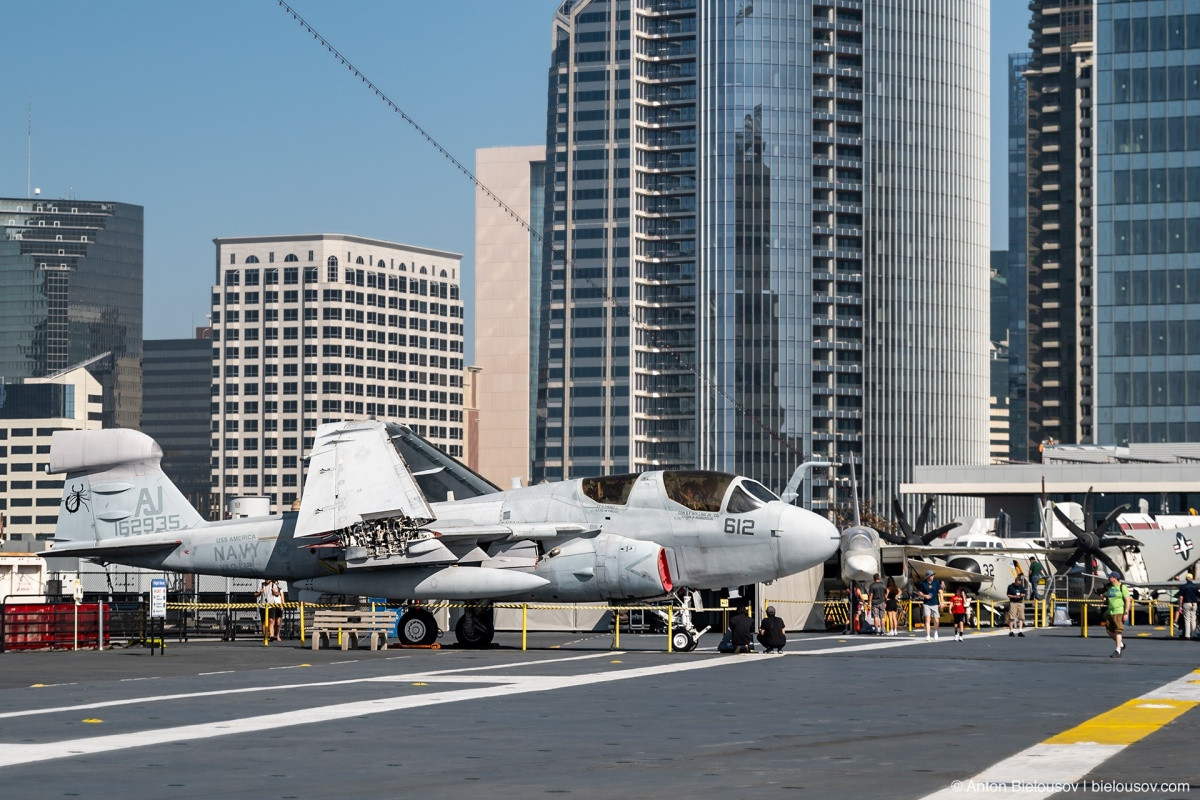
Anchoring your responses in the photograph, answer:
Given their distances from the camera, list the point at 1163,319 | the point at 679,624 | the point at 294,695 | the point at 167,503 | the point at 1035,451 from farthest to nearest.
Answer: the point at 1035,451 < the point at 1163,319 < the point at 167,503 < the point at 679,624 < the point at 294,695

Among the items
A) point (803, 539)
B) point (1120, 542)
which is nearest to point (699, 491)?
point (803, 539)

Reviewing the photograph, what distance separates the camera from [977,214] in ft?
640

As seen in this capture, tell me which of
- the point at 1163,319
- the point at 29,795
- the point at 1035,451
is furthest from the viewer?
the point at 1035,451

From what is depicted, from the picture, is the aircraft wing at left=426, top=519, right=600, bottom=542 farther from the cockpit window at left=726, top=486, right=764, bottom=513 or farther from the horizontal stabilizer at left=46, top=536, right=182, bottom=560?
the horizontal stabilizer at left=46, top=536, right=182, bottom=560

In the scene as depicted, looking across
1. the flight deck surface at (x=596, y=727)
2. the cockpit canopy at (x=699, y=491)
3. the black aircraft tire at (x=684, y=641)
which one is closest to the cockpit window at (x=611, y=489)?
the cockpit canopy at (x=699, y=491)

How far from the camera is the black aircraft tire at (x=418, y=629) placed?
37.7 meters

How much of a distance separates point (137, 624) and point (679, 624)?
51.0 feet

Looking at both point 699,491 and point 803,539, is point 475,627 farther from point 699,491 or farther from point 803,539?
point 803,539

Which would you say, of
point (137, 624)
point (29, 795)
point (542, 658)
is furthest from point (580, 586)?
point (29, 795)

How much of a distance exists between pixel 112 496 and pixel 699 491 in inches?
611

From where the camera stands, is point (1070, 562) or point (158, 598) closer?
point (158, 598)

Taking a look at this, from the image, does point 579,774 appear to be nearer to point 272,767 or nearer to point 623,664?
point 272,767

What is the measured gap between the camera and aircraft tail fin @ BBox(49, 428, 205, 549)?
39938 millimetres

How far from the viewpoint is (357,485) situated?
3631 cm
